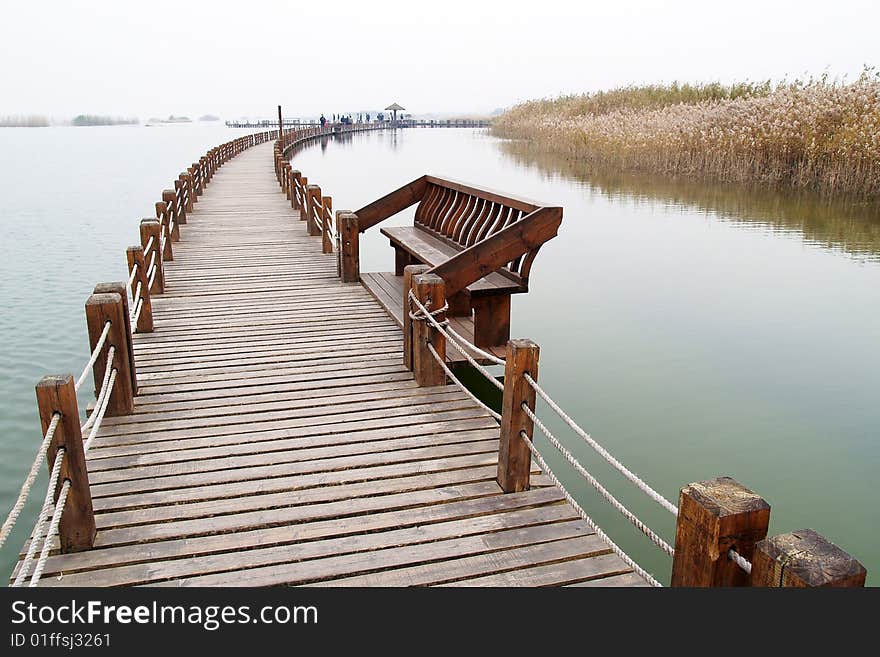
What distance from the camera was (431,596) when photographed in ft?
9.78

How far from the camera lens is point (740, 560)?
2139 millimetres

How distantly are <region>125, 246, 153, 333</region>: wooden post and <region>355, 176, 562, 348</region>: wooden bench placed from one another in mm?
2745

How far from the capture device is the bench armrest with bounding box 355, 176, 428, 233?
30.3ft

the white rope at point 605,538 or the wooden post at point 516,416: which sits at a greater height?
the wooden post at point 516,416

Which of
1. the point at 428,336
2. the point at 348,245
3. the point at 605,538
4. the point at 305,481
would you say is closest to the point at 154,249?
the point at 348,245

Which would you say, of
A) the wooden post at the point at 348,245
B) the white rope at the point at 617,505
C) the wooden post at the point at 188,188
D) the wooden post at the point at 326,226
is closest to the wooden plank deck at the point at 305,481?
the white rope at the point at 617,505

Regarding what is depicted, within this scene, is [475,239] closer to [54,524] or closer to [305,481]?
[305,481]

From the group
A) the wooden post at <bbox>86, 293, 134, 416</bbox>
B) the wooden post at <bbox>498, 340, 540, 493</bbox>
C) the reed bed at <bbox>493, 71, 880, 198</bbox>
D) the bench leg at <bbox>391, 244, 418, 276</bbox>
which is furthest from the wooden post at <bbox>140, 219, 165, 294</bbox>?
the reed bed at <bbox>493, 71, 880, 198</bbox>

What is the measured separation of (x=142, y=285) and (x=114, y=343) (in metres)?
2.08

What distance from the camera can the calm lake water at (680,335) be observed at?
5.82 meters

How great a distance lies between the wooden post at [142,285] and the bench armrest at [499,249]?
276 cm

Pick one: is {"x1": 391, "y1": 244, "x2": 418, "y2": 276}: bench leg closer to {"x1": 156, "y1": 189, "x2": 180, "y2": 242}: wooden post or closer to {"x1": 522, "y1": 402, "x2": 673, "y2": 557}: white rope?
{"x1": 156, "y1": 189, "x2": 180, "y2": 242}: wooden post

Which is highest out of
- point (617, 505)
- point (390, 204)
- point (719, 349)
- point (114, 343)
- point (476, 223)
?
point (390, 204)

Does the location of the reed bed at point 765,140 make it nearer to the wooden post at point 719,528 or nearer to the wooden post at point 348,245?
the wooden post at point 348,245
